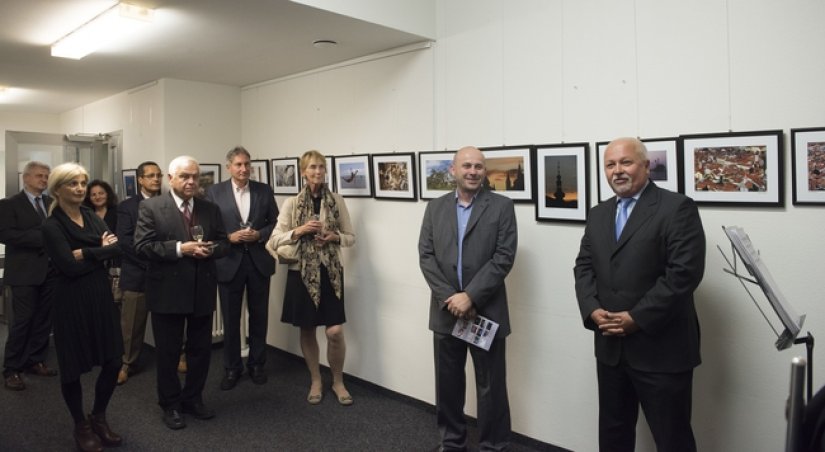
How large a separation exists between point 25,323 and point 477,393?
3469 millimetres

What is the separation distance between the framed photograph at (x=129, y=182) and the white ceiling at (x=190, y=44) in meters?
0.83

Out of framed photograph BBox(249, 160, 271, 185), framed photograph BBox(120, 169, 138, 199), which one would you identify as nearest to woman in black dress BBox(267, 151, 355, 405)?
framed photograph BBox(249, 160, 271, 185)

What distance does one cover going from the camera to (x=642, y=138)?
8.86 ft

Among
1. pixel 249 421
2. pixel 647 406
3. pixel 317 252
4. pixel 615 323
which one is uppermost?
pixel 317 252

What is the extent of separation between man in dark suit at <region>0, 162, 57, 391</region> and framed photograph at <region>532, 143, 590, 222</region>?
3.61 m

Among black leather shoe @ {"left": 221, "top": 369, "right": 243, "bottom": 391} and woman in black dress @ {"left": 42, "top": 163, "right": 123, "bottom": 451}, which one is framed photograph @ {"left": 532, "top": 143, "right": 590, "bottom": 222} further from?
black leather shoe @ {"left": 221, "top": 369, "right": 243, "bottom": 391}

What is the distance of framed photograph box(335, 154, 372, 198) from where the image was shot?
416 cm

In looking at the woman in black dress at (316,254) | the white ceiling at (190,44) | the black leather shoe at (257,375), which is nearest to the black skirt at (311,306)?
the woman in black dress at (316,254)

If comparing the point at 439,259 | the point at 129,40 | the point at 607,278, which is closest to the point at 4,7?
the point at 129,40

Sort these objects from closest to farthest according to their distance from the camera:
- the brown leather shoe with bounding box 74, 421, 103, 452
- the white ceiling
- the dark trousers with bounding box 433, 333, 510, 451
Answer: the dark trousers with bounding box 433, 333, 510, 451, the brown leather shoe with bounding box 74, 421, 103, 452, the white ceiling

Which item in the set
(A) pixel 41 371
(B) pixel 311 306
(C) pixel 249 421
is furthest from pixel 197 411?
(A) pixel 41 371

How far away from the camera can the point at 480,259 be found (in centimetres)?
285

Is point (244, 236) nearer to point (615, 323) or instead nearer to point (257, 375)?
point (257, 375)

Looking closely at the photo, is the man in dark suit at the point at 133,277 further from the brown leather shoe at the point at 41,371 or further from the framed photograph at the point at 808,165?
the framed photograph at the point at 808,165
